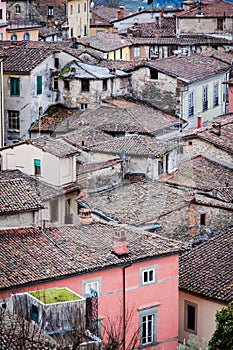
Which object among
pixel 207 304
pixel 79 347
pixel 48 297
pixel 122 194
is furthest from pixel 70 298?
pixel 122 194

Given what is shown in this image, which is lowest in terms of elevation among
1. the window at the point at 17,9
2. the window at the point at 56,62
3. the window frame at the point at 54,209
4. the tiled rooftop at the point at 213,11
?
the window frame at the point at 54,209

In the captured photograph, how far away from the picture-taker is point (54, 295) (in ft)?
86.2

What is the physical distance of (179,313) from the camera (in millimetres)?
31719

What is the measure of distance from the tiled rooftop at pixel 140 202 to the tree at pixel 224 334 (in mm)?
10176

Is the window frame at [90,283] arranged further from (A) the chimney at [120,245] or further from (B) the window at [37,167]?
(B) the window at [37,167]

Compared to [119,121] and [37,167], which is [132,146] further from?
[119,121]

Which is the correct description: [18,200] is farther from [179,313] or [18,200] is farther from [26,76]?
[26,76]

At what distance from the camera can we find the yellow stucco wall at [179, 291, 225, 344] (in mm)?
30891

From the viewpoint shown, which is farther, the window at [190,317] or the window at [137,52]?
the window at [137,52]

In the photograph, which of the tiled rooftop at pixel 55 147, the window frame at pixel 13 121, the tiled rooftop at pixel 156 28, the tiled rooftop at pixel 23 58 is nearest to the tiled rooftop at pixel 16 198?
the tiled rooftop at pixel 55 147

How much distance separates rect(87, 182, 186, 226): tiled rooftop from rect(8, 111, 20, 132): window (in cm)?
1230

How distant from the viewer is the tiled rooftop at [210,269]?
30.9 metres

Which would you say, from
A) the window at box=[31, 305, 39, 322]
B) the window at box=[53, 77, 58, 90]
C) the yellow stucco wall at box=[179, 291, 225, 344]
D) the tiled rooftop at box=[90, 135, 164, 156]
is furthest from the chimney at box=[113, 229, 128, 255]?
the window at box=[53, 77, 58, 90]

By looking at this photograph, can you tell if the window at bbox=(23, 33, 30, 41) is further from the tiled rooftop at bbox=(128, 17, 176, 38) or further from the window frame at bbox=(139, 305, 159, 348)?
the window frame at bbox=(139, 305, 159, 348)
